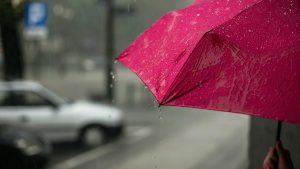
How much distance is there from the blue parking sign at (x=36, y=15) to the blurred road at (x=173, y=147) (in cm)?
230

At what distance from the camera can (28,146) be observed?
7.14 meters

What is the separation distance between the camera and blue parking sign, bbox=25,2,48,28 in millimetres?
8638

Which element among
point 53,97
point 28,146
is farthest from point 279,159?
point 53,97

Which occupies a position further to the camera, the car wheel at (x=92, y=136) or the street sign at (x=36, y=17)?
the car wheel at (x=92, y=136)

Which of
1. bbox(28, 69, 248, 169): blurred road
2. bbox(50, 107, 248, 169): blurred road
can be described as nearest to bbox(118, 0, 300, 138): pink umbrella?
bbox(28, 69, 248, 169): blurred road

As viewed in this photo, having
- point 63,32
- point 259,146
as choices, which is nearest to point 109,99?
point 259,146

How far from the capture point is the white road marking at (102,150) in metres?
8.51

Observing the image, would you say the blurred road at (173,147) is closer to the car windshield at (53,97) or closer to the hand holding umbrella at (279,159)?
the car windshield at (53,97)

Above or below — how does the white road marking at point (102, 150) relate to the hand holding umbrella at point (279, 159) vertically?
below

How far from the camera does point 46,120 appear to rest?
909 cm

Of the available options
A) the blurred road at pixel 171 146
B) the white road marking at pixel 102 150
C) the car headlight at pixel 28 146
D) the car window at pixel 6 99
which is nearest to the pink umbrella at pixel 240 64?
the blurred road at pixel 171 146

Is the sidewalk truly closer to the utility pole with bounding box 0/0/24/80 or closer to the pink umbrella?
the utility pole with bounding box 0/0/24/80

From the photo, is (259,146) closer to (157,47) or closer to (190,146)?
(157,47)

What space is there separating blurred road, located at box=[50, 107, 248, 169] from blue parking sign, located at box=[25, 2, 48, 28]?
230 centimetres
